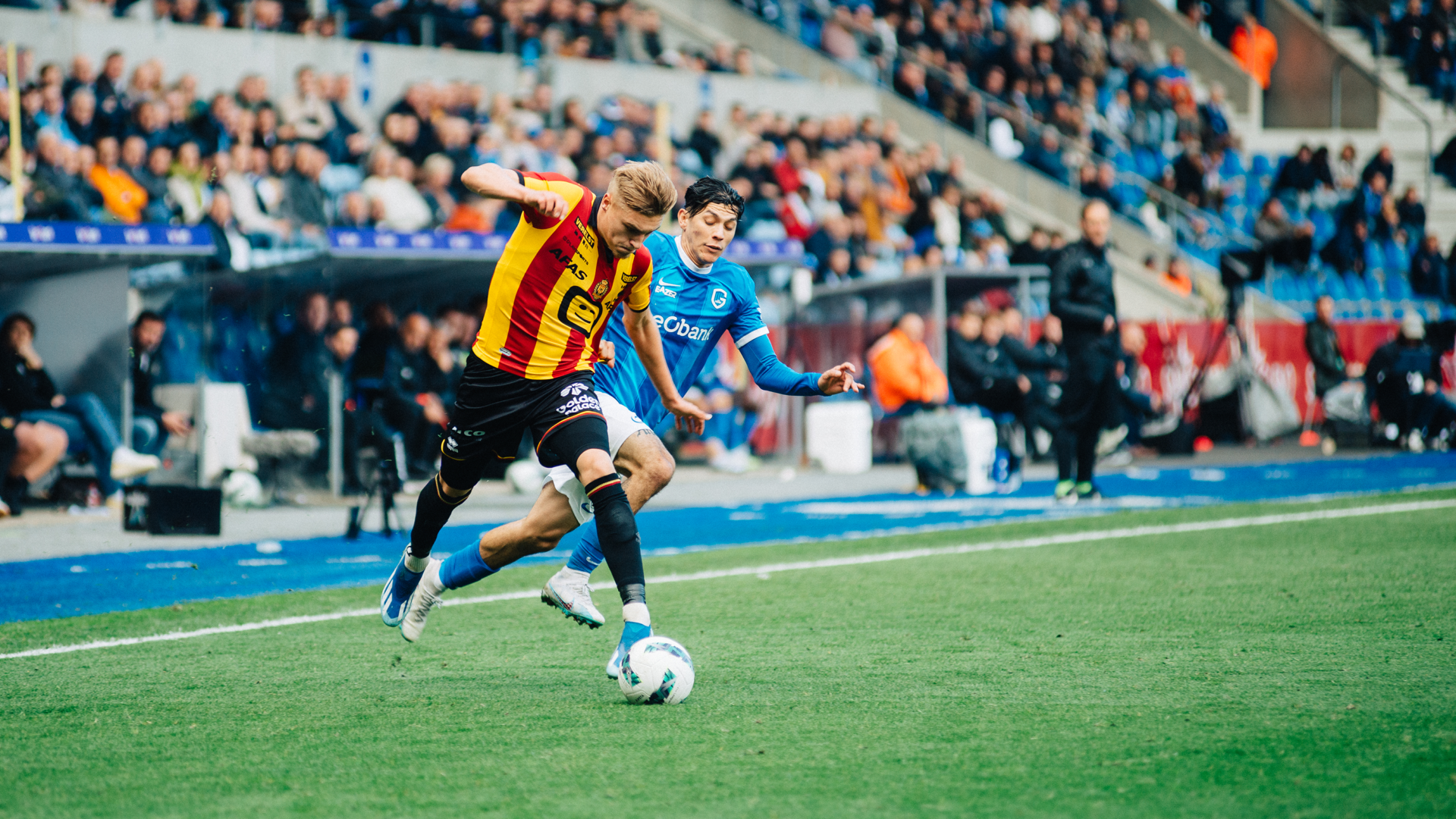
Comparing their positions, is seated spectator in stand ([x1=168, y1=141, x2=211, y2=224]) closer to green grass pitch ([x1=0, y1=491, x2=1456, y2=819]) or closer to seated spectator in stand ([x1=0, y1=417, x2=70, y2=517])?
seated spectator in stand ([x1=0, y1=417, x2=70, y2=517])

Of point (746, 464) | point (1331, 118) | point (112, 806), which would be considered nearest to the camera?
point (112, 806)

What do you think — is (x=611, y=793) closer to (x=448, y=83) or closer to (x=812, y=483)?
(x=812, y=483)

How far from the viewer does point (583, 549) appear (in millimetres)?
6488

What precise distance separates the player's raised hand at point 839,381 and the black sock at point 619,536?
3.19 ft

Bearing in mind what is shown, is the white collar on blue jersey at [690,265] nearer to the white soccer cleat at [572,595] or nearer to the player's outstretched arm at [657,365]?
the player's outstretched arm at [657,365]

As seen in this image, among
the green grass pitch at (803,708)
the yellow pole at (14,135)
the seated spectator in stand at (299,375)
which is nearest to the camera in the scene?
the green grass pitch at (803,708)

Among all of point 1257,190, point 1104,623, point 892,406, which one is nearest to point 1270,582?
point 1104,623

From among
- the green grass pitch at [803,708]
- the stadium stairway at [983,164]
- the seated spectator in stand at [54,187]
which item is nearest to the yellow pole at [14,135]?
the seated spectator in stand at [54,187]

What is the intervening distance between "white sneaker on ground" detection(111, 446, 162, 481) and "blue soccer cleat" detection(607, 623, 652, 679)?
7.80 m

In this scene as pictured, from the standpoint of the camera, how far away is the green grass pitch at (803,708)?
3896 millimetres

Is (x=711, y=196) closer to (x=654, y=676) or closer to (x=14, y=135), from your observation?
(x=654, y=676)

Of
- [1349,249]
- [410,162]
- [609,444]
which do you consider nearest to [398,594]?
[609,444]

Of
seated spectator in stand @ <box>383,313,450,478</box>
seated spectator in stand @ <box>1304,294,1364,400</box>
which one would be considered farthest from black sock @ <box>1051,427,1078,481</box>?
seated spectator in stand @ <box>1304,294,1364,400</box>

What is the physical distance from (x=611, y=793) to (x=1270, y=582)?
5012 mm
